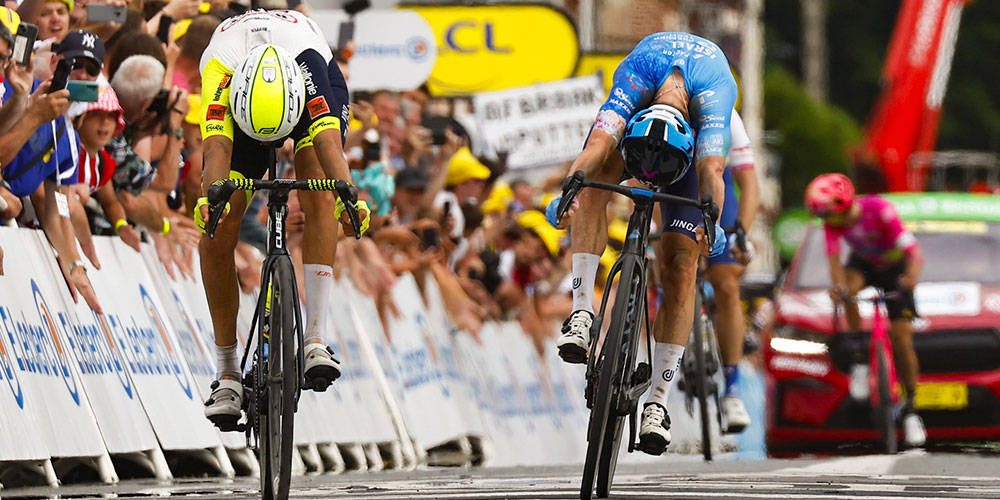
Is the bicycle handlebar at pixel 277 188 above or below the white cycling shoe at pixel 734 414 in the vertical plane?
above

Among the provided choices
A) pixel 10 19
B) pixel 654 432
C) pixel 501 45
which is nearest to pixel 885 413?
pixel 654 432

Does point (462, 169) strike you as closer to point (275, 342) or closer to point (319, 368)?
point (319, 368)

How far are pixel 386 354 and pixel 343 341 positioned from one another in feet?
3.16

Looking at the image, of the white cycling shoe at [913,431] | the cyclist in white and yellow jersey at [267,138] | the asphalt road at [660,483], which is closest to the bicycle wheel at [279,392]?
the cyclist in white and yellow jersey at [267,138]

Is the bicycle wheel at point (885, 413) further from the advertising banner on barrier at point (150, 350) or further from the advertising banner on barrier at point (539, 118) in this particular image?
the advertising banner on barrier at point (539, 118)

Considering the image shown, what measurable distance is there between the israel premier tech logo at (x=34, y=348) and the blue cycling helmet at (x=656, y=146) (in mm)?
2768

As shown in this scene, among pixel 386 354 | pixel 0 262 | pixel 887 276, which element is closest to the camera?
pixel 0 262

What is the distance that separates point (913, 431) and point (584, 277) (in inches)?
261

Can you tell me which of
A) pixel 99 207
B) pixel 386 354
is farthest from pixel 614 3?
pixel 99 207

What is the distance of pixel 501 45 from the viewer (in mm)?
23375

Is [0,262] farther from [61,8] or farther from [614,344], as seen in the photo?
[614,344]

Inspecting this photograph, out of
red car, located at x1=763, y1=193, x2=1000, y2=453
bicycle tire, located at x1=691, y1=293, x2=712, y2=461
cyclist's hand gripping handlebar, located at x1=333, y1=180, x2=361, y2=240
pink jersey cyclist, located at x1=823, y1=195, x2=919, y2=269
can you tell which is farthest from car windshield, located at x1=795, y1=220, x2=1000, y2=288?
cyclist's hand gripping handlebar, located at x1=333, y1=180, x2=361, y2=240

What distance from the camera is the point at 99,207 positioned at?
11625 millimetres

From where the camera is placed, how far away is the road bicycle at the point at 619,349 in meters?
8.52
